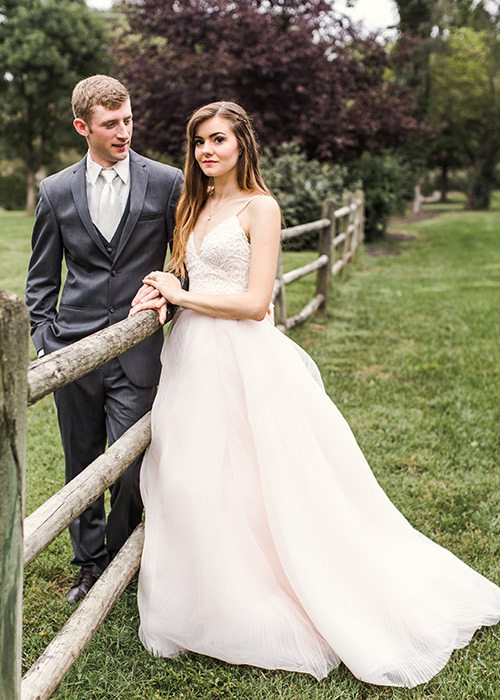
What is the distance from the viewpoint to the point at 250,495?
291 centimetres

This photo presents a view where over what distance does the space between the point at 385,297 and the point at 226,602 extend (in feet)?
27.5

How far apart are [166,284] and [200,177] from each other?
1.57 ft

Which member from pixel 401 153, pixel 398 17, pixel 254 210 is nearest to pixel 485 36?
pixel 398 17

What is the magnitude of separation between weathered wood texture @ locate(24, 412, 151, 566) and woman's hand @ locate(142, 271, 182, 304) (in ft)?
1.76

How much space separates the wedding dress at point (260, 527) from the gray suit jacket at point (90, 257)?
205 mm

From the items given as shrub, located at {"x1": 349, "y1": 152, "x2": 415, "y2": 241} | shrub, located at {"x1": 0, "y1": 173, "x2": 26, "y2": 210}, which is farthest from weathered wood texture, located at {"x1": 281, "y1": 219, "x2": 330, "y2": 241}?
shrub, located at {"x1": 0, "y1": 173, "x2": 26, "y2": 210}

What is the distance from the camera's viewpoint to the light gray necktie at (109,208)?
3.02 metres

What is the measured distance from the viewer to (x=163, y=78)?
1692 cm

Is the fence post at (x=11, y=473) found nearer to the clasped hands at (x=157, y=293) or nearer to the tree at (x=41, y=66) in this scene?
the clasped hands at (x=157, y=293)

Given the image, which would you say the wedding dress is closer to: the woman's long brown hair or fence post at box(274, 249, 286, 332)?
the woman's long brown hair

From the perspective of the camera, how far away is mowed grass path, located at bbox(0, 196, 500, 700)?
2.73 meters

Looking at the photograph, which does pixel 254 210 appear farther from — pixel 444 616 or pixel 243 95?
pixel 243 95

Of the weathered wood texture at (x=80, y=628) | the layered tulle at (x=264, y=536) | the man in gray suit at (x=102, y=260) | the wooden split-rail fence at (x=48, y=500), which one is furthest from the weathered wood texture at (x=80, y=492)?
the weathered wood texture at (x=80, y=628)

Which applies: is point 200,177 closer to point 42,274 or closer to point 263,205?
point 263,205
